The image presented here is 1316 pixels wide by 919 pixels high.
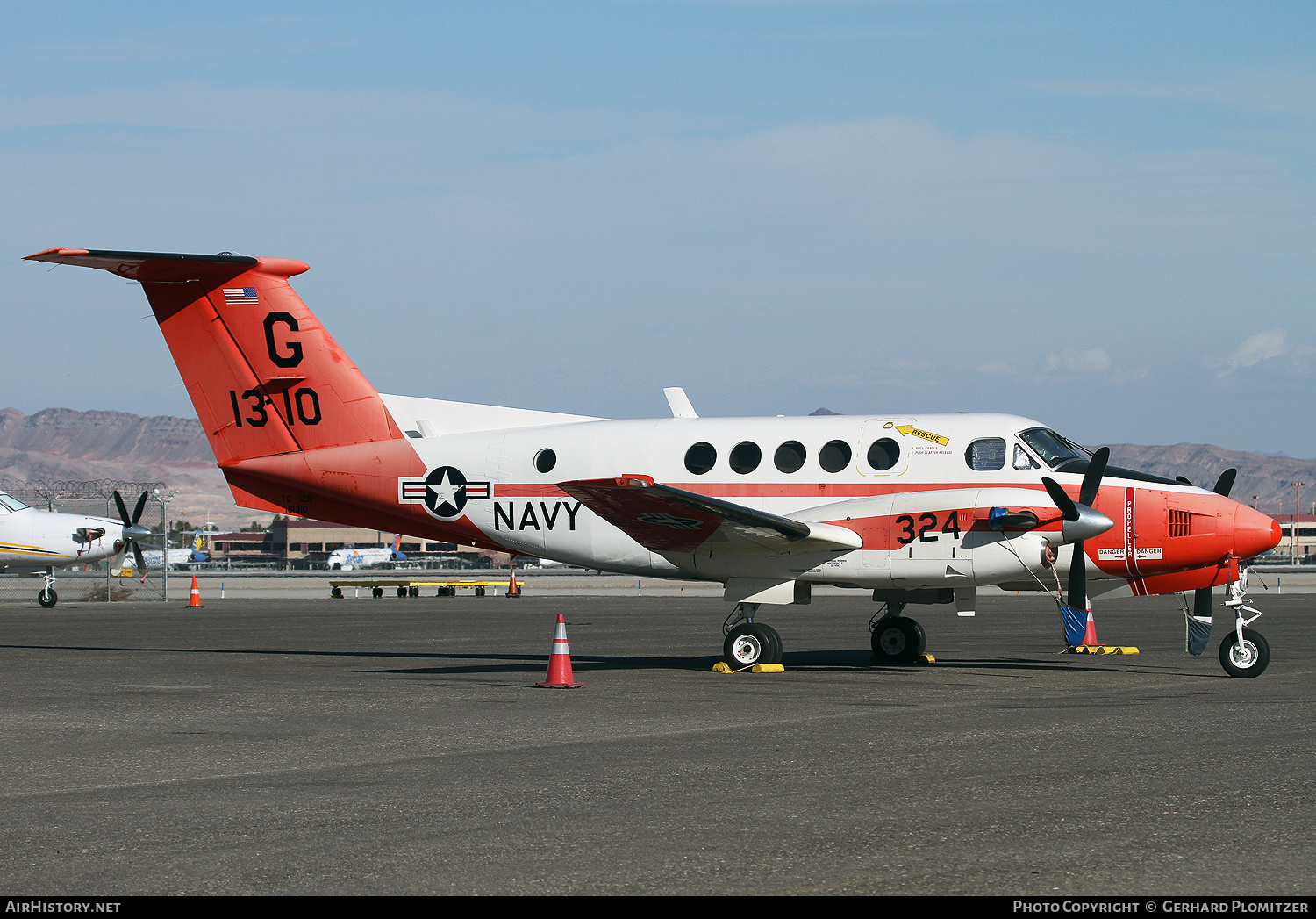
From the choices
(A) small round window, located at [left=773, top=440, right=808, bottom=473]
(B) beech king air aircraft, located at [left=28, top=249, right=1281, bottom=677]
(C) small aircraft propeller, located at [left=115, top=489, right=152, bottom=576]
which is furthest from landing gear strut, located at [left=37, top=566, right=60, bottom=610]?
(A) small round window, located at [left=773, top=440, right=808, bottom=473]

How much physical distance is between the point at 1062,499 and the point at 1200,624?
9.53 ft

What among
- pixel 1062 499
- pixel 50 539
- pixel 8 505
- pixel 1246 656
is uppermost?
pixel 8 505

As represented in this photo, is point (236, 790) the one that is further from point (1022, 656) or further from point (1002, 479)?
point (1022, 656)

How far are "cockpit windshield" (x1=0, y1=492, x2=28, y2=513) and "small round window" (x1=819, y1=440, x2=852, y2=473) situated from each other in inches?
1163

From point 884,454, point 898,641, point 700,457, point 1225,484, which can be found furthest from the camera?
point 898,641

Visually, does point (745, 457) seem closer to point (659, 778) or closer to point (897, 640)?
point (897, 640)

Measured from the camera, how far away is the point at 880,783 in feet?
27.4

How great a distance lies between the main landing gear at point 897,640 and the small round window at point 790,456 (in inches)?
102

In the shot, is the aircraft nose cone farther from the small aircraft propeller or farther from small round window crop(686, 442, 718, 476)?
the small aircraft propeller

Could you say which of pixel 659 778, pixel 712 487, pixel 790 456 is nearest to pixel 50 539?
pixel 712 487

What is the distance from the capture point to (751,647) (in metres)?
17.0

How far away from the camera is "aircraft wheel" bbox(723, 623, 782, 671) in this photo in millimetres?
16953

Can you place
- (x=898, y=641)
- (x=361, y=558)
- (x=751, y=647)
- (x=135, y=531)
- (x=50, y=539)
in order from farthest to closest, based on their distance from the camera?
(x=361, y=558), (x=50, y=539), (x=135, y=531), (x=898, y=641), (x=751, y=647)

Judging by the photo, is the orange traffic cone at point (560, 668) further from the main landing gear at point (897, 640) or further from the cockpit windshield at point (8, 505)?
the cockpit windshield at point (8, 505)
